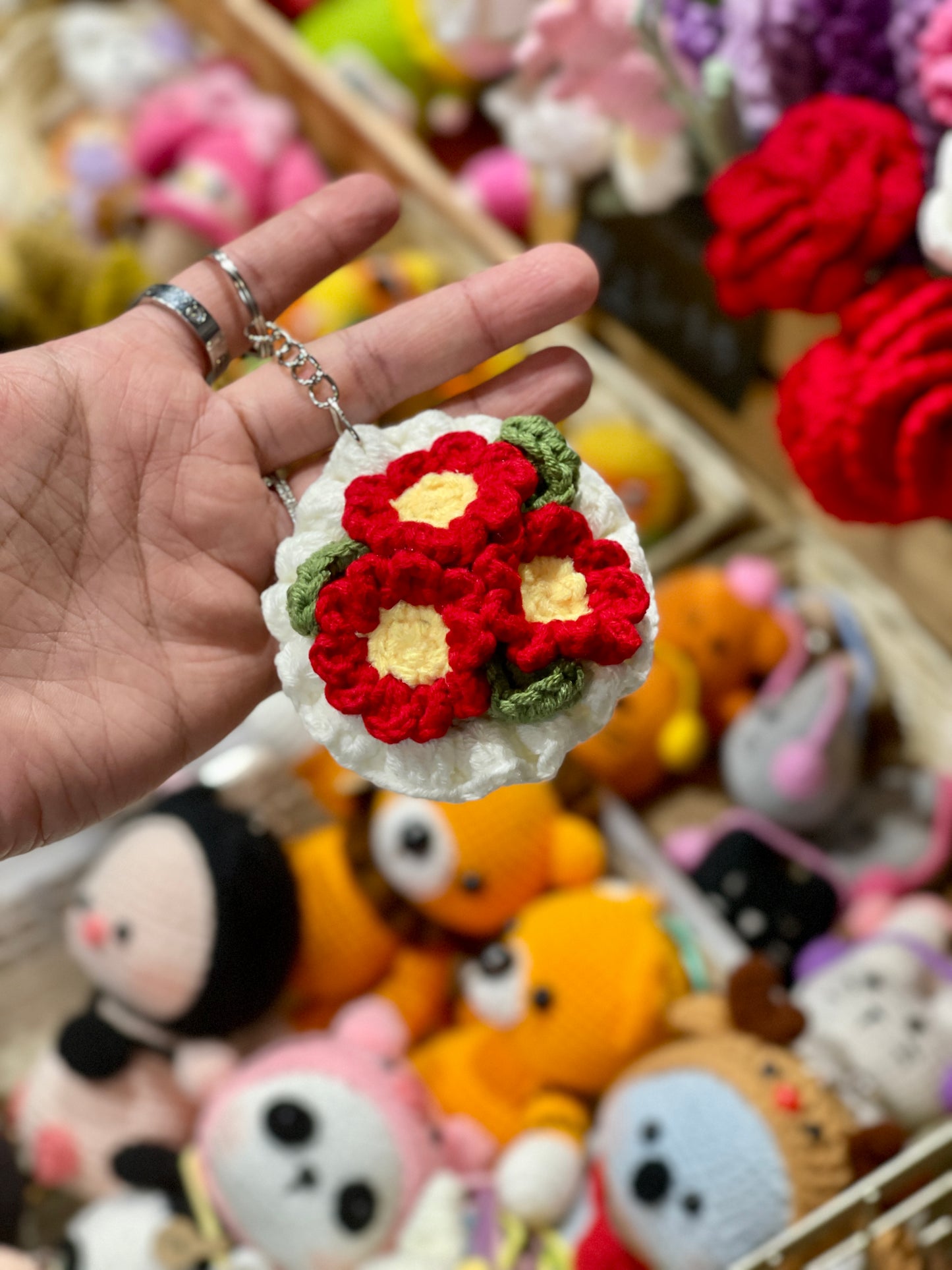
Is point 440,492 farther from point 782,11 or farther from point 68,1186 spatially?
point 68,1186

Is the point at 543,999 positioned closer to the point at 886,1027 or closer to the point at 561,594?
the point at 886,1027

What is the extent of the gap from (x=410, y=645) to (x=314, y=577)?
79 mm

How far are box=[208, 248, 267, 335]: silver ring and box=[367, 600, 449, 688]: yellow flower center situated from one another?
32 cm

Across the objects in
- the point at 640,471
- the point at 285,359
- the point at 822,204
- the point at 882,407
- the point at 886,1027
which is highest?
the point at 285,359

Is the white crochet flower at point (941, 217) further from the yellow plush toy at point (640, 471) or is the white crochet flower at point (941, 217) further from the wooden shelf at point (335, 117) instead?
the wooden shelf at point (335, 117)

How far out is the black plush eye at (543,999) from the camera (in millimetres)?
1104

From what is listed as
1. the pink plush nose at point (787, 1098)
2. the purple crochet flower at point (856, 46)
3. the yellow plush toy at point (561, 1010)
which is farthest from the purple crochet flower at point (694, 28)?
the pink plush nose at point (787, 1098)

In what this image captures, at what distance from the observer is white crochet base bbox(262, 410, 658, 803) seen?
69cm

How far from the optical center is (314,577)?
0.70 meters

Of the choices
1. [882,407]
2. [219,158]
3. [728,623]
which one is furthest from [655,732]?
[219,158]

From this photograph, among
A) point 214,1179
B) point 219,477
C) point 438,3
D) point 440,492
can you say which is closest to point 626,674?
point 440,492

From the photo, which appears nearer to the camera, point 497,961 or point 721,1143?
point 721,1143

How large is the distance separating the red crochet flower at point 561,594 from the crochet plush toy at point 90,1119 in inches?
31.5

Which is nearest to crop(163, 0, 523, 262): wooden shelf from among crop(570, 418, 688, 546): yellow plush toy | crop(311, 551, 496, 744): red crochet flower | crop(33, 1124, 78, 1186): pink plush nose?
crop(570, 418, 688, 546): yellow plush toy
